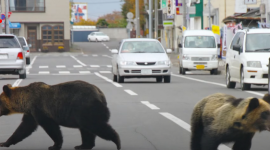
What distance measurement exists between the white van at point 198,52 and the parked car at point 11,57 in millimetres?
8014

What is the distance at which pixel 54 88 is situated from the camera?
760cm

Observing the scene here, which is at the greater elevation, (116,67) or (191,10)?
(191,10)

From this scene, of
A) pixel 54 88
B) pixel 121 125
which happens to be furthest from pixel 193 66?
pixel 54 88

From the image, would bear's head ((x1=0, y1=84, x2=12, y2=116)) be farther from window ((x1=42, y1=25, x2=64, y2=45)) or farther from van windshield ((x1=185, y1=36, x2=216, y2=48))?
window ((x1=42, y1=25, x2=64, y2=45))

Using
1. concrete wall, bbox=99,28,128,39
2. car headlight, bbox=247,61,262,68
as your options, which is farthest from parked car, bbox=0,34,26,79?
concrete wall, bbox=99,28,128,39

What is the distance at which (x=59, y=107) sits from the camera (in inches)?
291

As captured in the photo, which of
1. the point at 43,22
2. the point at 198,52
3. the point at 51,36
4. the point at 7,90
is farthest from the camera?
→ the point at 43,22

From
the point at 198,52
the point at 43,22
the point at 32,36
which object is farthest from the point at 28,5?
the point at 198,52

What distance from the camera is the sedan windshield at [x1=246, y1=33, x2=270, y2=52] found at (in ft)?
59.6

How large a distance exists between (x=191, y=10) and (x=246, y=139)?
119ft

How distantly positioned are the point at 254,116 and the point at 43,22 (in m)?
69.5

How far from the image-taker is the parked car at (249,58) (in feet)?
57.4

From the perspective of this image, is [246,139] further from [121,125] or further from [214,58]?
[214,58]

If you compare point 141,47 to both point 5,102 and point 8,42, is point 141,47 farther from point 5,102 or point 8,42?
point 5,102
